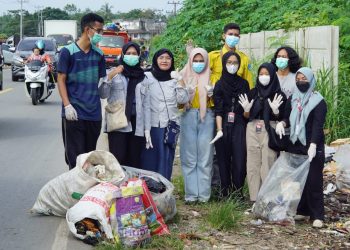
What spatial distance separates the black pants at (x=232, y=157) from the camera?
6953 mm

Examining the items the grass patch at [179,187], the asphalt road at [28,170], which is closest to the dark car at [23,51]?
the asphalt road at [28,170]

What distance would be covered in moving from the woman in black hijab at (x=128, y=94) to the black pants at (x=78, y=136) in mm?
191

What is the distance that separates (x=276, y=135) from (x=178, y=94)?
110 cm

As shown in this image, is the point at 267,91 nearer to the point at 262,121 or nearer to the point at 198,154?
the point at 262,121

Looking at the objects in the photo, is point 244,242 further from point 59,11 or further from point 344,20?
point 59,11

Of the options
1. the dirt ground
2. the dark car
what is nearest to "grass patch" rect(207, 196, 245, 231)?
the dirt ground

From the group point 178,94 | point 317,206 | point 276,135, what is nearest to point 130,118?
point 178,94

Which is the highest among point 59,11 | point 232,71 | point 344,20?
point 59,11

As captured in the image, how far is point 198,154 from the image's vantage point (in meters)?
7.14

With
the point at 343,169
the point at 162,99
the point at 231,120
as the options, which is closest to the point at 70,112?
the point at 162,99

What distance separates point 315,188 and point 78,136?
2440 mm

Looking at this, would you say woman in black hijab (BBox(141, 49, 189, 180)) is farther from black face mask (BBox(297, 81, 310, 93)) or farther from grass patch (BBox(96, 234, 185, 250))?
grass patch (BBox(96, 234, 185, 250))

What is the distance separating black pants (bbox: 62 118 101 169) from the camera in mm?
6656

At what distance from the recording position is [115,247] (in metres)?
5.34
